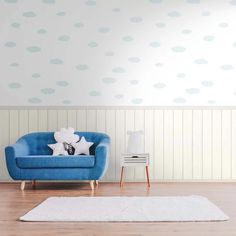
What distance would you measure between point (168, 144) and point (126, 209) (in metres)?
2.58

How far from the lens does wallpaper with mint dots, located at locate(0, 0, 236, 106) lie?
7.26 metres

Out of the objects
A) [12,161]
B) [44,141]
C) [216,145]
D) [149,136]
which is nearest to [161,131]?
[149,136]

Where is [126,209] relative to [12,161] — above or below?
below

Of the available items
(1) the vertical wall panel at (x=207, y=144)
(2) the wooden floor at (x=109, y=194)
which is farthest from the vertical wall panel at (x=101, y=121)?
(1) the vertical wall panel at (x=207, y=144)

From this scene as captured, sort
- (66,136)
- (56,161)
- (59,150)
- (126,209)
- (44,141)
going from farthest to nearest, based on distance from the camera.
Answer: (44,141), (66,136), (59,150), (56,161), (126,209)

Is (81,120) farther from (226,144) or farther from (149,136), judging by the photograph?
(226,144)

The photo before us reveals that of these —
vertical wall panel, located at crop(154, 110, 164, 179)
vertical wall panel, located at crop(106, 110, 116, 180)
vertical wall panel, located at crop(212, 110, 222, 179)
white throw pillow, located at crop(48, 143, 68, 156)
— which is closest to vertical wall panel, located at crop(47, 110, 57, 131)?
white throw pillow, located at crop(48, 143, 68, 156)

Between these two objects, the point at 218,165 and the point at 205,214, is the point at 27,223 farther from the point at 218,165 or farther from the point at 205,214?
the point at 218,165

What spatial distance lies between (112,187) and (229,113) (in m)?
1.91

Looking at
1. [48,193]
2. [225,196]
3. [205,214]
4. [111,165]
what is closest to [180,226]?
[205,214]

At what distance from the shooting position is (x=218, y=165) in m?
7.22

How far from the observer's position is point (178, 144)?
285 inches

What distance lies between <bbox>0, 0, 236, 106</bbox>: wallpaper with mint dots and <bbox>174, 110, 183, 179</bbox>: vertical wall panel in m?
0.22

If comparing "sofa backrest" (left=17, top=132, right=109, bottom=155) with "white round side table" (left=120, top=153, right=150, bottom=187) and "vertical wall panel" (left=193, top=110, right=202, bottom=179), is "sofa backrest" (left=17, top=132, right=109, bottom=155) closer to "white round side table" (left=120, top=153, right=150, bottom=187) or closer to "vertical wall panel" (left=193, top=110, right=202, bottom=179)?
"white round side table" (left=120, top=153, right=150, bottom=187)
